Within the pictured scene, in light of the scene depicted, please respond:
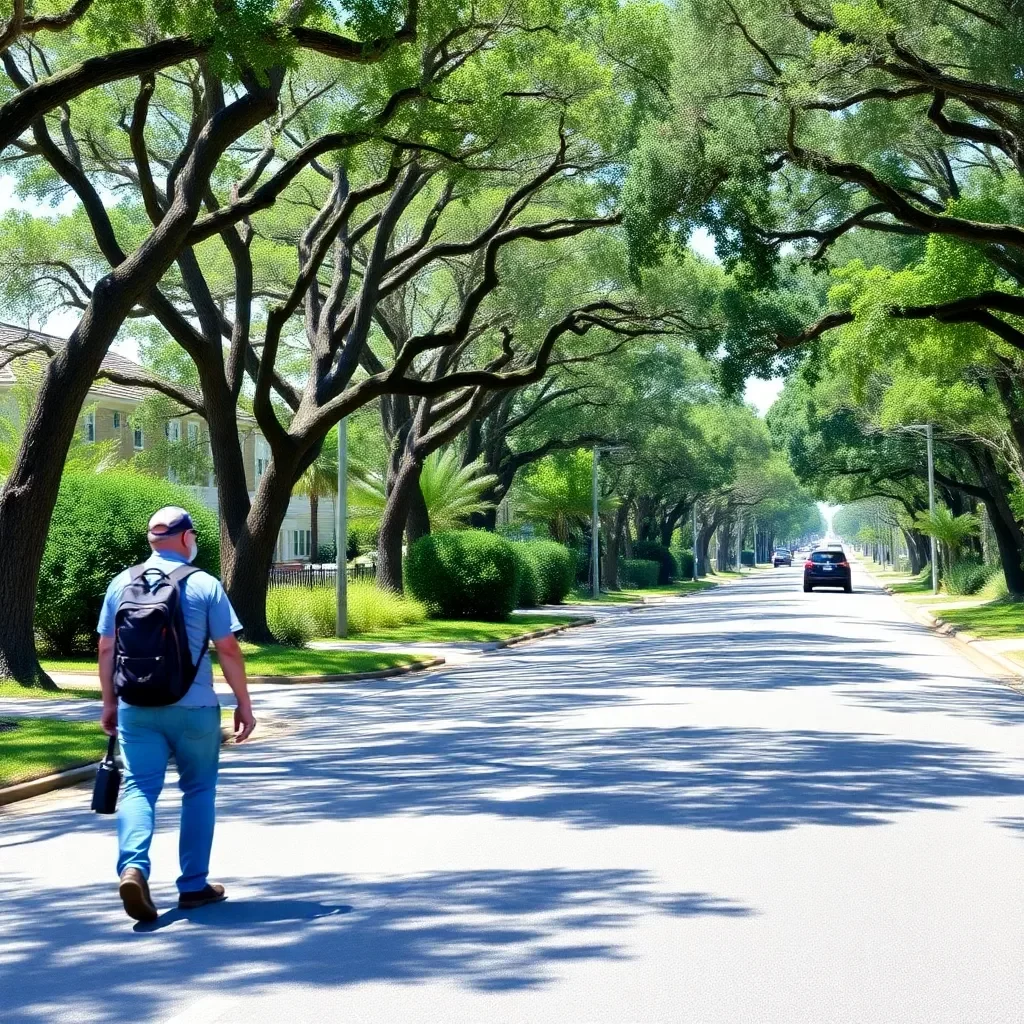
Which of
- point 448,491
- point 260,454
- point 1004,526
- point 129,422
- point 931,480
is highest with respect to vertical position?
point 260,454

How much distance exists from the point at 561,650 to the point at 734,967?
22.9m

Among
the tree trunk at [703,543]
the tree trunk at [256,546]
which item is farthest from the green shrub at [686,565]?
the tree trunk at [256,546]

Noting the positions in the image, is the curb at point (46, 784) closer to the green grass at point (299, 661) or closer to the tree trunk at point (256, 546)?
the green grass at point (299, 661)

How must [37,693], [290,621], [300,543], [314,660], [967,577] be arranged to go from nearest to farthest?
1. [37,693]
2. [314,660]
3. [290,621]
4. [967,577]
5. [300,543]

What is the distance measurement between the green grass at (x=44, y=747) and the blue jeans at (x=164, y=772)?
4.95 m

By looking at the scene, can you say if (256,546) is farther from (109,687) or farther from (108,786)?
(108,786)

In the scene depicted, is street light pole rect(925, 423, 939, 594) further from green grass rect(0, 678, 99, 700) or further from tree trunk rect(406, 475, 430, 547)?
green grass rect(0, 678, 99, 700)

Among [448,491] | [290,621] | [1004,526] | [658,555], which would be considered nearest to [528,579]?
[448,491]

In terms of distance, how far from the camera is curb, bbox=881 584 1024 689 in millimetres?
21375

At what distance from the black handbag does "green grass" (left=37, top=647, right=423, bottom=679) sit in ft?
47.5

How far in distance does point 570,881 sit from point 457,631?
2543 cm

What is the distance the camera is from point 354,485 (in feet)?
137

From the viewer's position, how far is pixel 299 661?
23.1m

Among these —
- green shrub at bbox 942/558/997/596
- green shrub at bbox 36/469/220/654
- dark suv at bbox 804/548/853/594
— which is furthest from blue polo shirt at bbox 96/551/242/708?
dark suv at bbox 804/548/853/594
